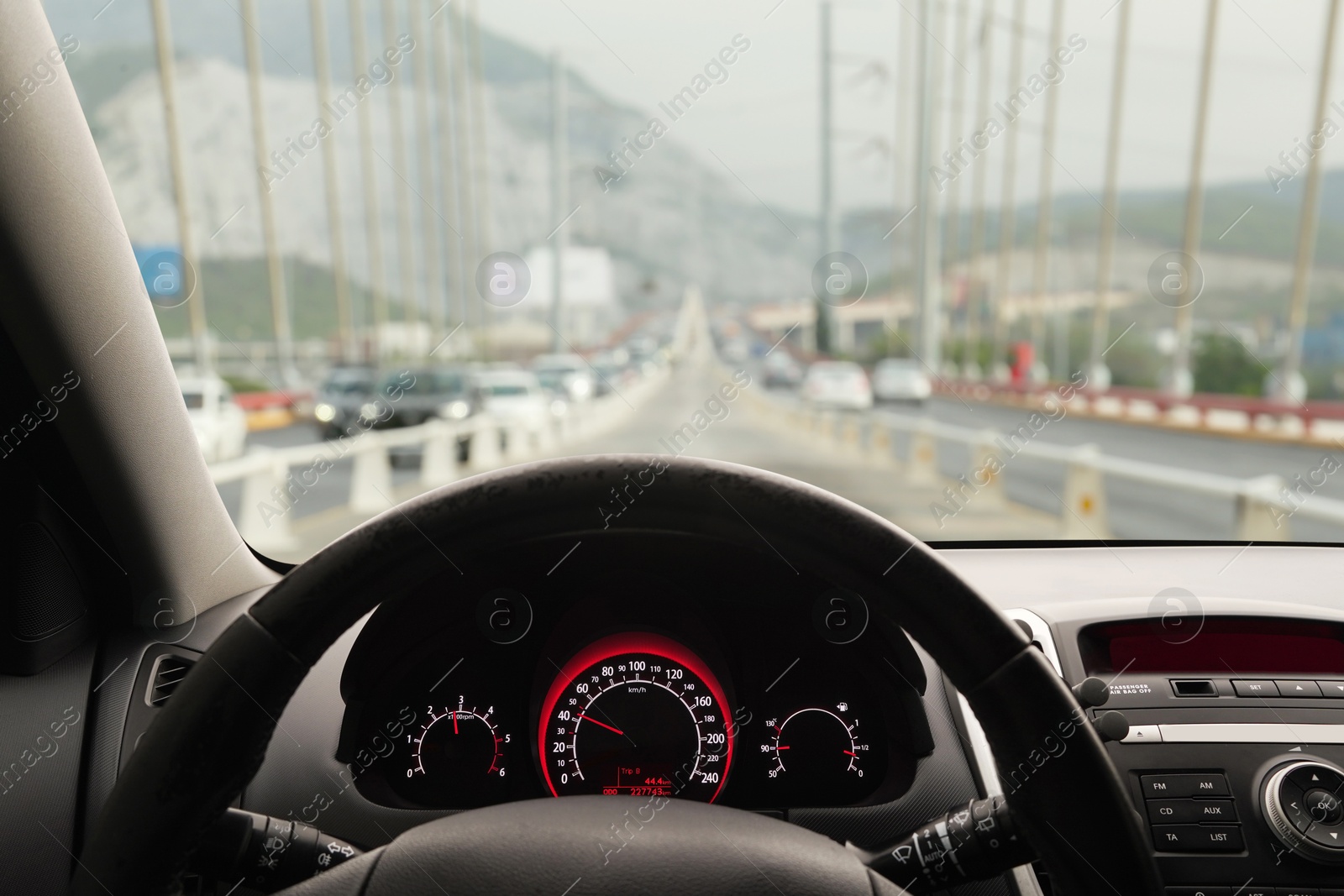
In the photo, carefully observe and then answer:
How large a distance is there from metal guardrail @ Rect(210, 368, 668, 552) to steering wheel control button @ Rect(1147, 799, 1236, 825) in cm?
120

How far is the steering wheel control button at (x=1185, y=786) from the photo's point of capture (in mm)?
1728

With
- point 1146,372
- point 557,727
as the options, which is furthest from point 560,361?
point 557,727

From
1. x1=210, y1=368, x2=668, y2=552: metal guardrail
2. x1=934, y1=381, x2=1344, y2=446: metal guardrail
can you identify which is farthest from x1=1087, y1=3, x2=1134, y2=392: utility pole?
x1=210, y1=368, x2=668, y2=552: metal guardrail

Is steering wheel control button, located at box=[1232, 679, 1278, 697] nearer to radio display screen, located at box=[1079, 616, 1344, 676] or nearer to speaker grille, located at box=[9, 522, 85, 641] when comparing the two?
radio display screen, located at box=[1079, 616, 1344, 676]

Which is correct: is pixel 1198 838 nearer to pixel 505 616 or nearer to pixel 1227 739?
pixel 1227 739

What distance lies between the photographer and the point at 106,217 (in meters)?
1.70

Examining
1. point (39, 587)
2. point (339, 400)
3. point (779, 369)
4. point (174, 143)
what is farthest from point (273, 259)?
point (779, 369)

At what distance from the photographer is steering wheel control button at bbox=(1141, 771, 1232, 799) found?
1.73 meters

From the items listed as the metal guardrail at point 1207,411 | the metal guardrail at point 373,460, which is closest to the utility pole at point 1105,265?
the metal guardrail at point 1207,411

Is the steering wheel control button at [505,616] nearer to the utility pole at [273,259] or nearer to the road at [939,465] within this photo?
the road at [939,465]

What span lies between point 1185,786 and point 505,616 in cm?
115

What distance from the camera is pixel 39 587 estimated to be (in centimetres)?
186

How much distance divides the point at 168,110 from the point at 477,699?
2828mm

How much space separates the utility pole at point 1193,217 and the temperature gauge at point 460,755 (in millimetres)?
20279
